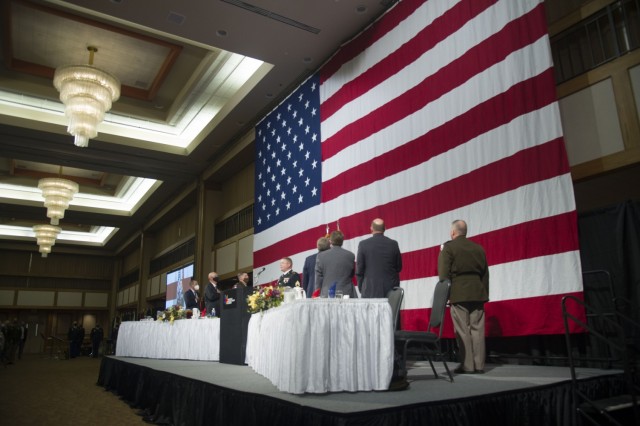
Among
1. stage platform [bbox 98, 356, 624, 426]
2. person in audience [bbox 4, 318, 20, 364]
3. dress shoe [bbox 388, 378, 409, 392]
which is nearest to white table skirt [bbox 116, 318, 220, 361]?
stage platform [bbox 98, 356, 624, 426]

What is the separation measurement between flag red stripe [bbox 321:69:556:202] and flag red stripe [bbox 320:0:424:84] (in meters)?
1.92

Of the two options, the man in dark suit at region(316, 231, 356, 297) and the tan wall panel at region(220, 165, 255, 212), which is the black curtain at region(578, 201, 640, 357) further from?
the tan wall panel at region(220, 165, 255, 212)

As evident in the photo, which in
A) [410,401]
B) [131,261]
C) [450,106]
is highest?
[131,261]

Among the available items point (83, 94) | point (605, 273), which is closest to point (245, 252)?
point (83, 94)

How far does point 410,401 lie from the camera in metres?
2.63

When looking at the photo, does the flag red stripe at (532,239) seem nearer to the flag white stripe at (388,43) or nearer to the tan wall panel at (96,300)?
the flag white stripe at (388,43)

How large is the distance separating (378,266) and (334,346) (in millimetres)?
1455

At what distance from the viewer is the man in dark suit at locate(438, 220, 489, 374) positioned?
13.4 feet

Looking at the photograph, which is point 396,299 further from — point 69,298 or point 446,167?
point 69,298

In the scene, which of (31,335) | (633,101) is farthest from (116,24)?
(31,335)

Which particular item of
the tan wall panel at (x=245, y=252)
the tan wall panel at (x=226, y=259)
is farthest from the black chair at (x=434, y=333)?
the tan wall panel at (x=226, y=259)

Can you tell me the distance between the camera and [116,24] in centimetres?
862

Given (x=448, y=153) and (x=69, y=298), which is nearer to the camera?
(x=448, y=153)

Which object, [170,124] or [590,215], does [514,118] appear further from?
[170,124]
